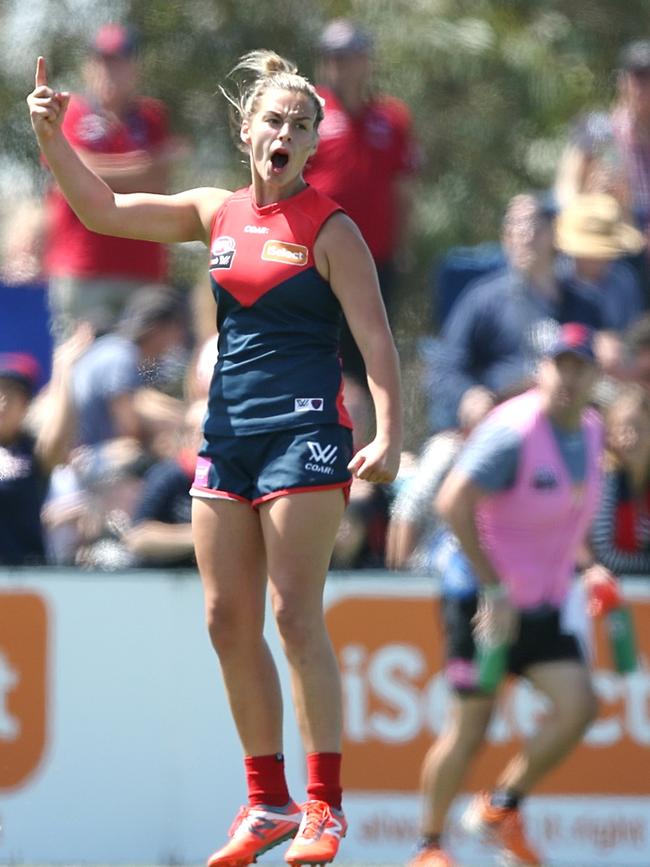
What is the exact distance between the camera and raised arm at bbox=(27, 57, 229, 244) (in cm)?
587

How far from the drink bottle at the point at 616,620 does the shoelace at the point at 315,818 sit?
3414mm

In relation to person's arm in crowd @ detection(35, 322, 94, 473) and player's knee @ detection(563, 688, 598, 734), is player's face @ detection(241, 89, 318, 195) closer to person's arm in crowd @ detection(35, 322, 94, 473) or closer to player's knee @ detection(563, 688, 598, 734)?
player's knee @ detection(563, 688, 598, 734)

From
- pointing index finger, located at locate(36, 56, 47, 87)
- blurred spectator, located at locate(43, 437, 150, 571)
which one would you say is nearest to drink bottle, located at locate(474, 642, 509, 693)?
blurred spectator, located at locate(43, 437, 150, 571)

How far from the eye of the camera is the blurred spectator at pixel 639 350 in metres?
10.1

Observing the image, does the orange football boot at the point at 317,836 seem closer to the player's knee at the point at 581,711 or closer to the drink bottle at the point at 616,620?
the player's knee at the point at 581,711

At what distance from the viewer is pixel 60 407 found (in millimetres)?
9820

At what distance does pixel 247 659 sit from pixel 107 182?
194 inches

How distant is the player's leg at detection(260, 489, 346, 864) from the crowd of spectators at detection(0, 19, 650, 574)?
10.9 ft

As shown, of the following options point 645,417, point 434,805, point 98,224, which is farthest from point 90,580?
point 98,224

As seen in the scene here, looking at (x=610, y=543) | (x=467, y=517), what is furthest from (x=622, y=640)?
(x=467, y=517)

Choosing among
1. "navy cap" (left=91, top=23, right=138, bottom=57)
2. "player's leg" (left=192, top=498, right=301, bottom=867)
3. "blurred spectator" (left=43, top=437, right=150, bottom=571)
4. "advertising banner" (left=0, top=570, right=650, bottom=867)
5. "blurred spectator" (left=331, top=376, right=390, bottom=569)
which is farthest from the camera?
"navy cap" (left=91, top=23, right=138, bottom=57)

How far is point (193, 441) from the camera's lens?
9.50 m

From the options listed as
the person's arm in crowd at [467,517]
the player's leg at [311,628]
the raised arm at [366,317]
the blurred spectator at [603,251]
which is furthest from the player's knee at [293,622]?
the blurred spectator at [603,251]

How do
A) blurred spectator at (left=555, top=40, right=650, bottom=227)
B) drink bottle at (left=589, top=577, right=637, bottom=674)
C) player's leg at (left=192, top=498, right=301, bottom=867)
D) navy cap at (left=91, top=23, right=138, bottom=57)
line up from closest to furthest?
1. player's leg at (left=192, top=498, right=301, bottom=867)
2. drink bottle at (left=589, top=577, right=637, bottom=674)
3. navy cap at (left=91, top=23, right=138, bottom=57)
4. blurred spectator at (left=555, top=40, right=650, bottom=227)
